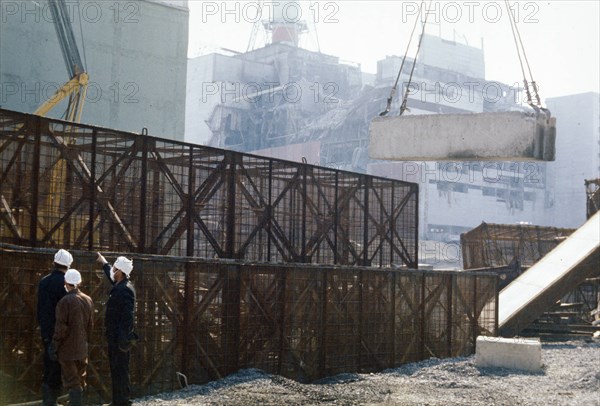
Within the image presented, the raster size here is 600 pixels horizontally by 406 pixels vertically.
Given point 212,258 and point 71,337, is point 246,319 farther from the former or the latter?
point 71,337

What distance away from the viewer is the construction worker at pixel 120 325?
967 centimetres

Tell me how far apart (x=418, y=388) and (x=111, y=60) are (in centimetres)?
3343

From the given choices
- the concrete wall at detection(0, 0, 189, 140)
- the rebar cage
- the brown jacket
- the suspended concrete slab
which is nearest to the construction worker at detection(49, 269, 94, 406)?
the brown jacket

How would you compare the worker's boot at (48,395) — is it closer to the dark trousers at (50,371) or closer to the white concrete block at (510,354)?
the dark trousers at (50,371)

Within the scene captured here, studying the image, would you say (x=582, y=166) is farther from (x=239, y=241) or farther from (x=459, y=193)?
(x=239, y=241)

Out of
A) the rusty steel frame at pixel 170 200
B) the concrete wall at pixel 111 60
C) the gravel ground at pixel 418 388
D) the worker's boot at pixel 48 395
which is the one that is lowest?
the gravel ground at pixel 418 388

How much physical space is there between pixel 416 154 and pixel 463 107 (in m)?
100

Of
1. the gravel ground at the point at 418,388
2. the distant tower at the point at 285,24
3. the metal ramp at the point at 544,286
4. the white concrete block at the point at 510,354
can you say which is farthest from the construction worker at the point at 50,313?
the distant tower at the point at 285,24

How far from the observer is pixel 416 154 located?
15.2 m

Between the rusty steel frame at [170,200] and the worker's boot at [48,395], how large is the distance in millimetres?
2855


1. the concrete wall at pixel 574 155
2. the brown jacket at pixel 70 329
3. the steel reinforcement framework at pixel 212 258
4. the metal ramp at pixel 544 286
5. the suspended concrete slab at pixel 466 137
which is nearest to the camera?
the brown jacket at pixel 70 329

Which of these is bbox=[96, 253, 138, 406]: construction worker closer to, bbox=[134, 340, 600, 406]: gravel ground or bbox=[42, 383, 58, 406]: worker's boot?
bbox=[42, 383, 58, 406]: worker's boot

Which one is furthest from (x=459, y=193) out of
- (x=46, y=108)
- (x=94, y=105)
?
(x=46, y=108)

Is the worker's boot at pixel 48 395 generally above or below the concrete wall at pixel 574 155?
below
